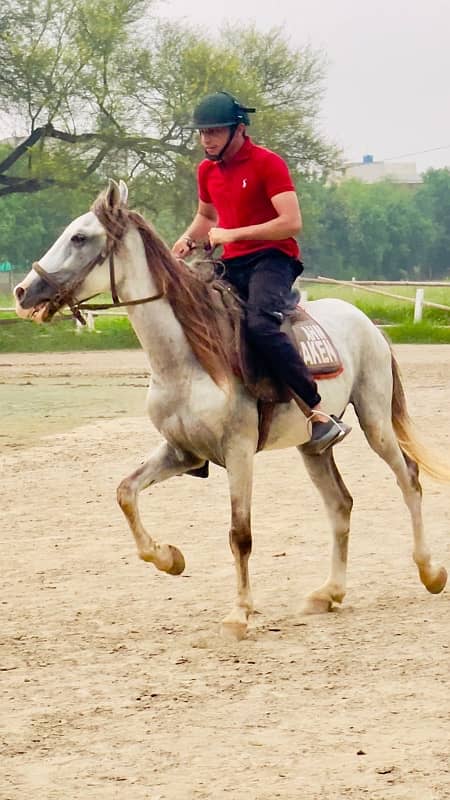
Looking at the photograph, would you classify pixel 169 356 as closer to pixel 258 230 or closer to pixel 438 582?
pixel 258 230

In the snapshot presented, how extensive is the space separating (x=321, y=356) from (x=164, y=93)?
33862 millimetres

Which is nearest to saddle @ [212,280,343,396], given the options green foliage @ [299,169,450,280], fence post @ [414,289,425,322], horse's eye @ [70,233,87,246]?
horse's eye @ [70,233,87,246]

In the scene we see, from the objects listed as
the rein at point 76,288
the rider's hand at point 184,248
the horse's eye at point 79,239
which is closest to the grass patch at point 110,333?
the rider's hand at point 184,248

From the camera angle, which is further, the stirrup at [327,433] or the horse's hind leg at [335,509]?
the horse's hind leg at [335,509]

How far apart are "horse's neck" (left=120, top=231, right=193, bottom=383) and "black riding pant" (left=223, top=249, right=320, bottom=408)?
374mm

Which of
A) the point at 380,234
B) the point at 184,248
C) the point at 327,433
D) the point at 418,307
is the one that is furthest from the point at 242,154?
the point at 380,234

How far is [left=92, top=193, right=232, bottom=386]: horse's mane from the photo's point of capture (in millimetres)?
6973

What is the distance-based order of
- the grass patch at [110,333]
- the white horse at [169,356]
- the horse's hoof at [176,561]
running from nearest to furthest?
the white horse at [169,356] < the horse's hoof at [176,561] < the grass patch at [110,333]

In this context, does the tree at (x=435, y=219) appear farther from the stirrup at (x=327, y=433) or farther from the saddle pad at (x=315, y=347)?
the stirrup at (x=327, y=433)

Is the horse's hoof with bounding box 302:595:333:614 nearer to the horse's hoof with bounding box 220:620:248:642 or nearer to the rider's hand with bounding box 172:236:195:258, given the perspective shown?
the horse's hoof with bounding box 220:620:248:642

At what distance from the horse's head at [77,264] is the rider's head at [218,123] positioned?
20.2 inches

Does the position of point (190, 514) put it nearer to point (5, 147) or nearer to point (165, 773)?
point (165, 773)

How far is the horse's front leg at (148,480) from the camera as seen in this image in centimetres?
712

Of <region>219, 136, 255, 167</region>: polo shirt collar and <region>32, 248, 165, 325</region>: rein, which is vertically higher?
<region>219, 136, 255, 167</region>: polo shirt collar
